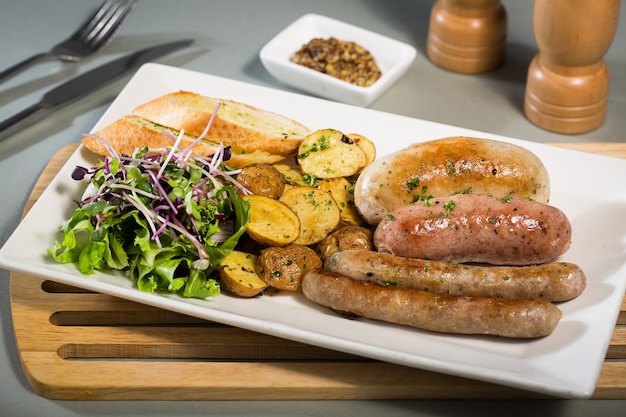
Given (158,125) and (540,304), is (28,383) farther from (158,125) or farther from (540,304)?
(540,304)

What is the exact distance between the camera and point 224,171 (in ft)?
9.05

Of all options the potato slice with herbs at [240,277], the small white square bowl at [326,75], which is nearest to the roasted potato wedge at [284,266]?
the potato slice with herbs at [240,277]

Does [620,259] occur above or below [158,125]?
below

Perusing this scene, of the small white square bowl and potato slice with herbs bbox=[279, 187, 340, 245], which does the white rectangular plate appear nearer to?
potato slice with herbs bbox=[279, 187, 340, 245]

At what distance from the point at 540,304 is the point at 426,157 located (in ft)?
2.24

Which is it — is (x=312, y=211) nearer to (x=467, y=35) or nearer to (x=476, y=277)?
(x=476, y=277)

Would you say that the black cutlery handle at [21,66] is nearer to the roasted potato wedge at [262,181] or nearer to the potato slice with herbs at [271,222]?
the roasted potato wedge at [262,181]

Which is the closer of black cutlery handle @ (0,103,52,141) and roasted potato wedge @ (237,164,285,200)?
roasted potato wedge @ (237,164,285,200)

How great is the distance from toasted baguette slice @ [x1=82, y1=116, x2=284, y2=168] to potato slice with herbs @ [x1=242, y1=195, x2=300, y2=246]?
0.39m

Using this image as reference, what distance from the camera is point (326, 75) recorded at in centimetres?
365

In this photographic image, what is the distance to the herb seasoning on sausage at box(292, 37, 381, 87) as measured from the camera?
378 centimetres

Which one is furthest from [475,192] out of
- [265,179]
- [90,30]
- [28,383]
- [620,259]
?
[90,30]

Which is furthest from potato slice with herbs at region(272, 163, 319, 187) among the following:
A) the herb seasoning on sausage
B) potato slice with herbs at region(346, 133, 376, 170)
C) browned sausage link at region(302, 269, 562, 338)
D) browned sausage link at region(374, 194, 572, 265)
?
the herb seasoning on sausage

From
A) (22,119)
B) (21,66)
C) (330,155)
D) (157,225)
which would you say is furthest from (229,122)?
(21,66)
